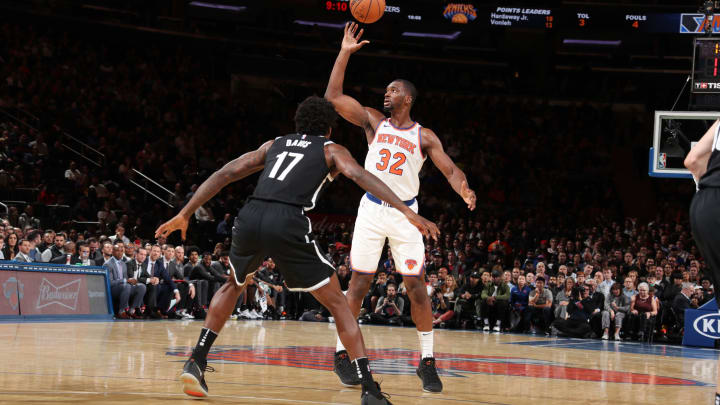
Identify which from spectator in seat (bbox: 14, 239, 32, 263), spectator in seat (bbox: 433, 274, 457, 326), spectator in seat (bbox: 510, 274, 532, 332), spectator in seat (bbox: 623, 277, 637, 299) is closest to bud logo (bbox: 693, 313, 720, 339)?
spectator in seat (bbox: 623, 277, 637, 299)

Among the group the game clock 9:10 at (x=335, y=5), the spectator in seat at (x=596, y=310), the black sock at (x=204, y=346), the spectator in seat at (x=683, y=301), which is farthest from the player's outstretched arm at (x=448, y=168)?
the game clock 9:10 at (x=335, y=5)

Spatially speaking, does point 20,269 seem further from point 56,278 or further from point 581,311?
point 581,311

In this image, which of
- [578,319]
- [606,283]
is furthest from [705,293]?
[578,319]

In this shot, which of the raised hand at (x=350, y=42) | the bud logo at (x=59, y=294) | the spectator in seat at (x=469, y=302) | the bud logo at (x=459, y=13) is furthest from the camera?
the bud logo at (x=459, y=13)

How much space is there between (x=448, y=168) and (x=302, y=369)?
222cm

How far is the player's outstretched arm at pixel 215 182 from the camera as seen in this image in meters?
5.30

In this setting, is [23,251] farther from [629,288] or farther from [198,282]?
[629,288]

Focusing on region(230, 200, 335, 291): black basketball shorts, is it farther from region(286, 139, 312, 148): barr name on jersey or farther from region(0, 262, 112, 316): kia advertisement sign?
region(0, 262, 112, 316): kia advertisement sign

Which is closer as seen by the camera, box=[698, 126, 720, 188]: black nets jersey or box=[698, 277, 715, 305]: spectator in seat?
box=[698, 126, 720, 188]: black nets jersey

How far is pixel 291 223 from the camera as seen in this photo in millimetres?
5160

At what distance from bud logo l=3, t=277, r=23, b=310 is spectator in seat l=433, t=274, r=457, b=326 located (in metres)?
8.02

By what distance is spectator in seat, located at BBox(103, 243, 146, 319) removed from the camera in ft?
48.8

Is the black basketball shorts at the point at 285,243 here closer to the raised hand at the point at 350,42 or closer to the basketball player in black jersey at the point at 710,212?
the raised hand at the point at 350,42

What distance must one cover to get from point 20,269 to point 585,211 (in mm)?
16674
